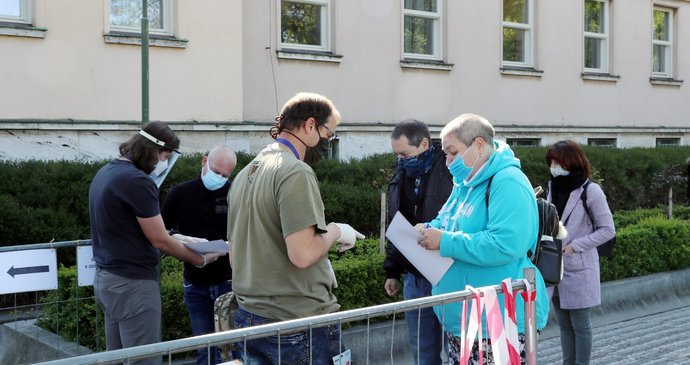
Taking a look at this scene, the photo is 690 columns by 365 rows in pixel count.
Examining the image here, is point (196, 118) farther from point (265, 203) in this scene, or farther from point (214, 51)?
point (265, 203)

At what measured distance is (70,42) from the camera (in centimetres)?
1130

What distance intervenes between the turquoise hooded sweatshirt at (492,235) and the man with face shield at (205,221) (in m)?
1.86

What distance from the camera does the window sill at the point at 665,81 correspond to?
70.4 feet

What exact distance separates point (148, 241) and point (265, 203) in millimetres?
1326

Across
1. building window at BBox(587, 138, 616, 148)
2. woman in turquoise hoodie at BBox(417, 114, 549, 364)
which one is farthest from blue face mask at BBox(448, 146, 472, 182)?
building window at BBox(587, 138, 616, 148)

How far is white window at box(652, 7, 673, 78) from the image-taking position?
72.8 ft

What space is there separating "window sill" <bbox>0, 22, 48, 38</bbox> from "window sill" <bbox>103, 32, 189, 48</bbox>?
836 mm

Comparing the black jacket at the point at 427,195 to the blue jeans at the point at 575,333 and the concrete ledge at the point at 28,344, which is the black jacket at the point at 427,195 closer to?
Answer: the blue jeans at the point at 575,333

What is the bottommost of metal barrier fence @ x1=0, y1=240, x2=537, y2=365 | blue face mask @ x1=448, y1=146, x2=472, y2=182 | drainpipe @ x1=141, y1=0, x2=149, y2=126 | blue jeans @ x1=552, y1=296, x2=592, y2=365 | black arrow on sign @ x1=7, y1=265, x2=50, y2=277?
blue jeans @ x1=552, y1=296, x2=592, y2=365

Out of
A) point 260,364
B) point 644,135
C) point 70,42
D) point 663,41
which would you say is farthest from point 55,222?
point 663,41

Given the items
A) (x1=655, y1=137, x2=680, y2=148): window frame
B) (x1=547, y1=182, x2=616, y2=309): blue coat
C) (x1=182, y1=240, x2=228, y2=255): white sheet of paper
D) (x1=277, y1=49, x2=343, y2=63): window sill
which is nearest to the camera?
(x1=182, y1=240, x2=228, y2=255): white sheet of paper

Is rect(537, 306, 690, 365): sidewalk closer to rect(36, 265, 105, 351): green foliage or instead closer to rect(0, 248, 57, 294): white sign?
rect(36, 265, 105, 351): green foliage

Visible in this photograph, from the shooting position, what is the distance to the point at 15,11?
11055 millimetres

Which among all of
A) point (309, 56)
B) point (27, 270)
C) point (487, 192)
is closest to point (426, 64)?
point (309, 56)
